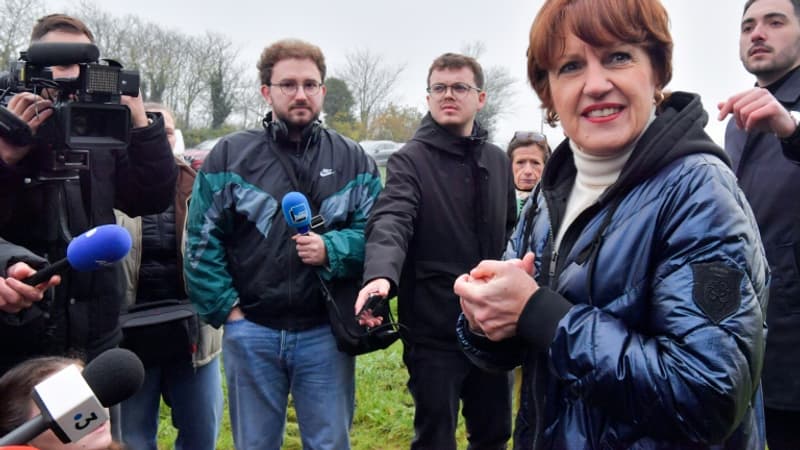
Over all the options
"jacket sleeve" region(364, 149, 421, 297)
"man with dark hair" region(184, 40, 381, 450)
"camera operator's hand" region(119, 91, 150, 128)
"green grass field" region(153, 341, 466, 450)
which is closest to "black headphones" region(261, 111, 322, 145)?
"man with dark hair" region(184, 40, 381, 450)

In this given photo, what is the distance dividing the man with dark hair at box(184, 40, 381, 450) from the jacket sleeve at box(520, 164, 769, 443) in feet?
6.28

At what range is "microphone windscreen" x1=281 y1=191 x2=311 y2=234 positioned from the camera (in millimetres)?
3156

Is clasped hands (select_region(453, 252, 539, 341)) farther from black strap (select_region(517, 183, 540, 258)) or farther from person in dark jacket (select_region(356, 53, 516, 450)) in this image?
person in dark jacket (select_region(356, 53, 516, 450))

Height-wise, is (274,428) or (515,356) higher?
(515,356)

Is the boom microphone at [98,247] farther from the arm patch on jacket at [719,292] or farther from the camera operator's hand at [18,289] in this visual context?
the arm patch on jacket at [719,292]

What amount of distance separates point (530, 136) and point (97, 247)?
3531mm

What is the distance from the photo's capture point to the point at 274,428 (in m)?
3.42

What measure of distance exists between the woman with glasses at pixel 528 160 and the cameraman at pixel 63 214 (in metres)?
2.61

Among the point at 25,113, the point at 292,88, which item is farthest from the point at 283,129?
the point at 25,113

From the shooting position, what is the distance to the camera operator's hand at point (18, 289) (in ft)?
7.34

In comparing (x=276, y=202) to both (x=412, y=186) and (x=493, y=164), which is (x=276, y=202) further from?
(x=493, y=164)

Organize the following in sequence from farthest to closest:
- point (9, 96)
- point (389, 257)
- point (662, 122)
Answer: point (389, 257) < point (9, 96) < point (662, 122)

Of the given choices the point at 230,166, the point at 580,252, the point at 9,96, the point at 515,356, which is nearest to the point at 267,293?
the point at 230,166

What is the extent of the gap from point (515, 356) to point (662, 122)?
29.8 inches
